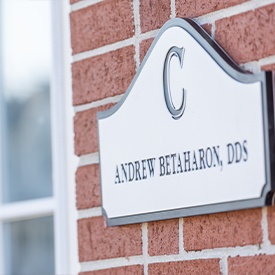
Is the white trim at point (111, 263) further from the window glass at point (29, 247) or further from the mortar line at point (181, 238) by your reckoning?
the window glass at point (29, 247)

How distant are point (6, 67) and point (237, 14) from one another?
3.16 feet

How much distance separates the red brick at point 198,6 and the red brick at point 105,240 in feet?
1.26

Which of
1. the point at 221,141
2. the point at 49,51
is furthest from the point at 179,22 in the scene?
the point at 49,51

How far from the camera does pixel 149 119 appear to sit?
1650 mm

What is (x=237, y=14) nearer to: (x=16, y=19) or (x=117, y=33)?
(x=117, y=33)

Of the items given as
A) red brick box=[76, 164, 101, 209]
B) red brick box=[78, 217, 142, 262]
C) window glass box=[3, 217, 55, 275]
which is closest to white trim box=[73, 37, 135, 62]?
red brick box=[76, 164, 101, 209]

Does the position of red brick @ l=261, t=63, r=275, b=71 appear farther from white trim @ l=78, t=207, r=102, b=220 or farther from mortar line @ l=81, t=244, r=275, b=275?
white trim @ l=78, t=207, r=102, b=220

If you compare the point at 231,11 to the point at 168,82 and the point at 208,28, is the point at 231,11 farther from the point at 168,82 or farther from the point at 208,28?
the point at 168,82

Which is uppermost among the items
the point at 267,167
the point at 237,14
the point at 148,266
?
the point at 237,14

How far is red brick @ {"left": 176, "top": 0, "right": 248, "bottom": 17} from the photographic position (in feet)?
5.05

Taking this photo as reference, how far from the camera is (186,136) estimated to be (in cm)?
156

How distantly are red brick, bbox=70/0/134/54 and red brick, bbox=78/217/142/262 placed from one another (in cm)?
34

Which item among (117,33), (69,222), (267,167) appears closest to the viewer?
(267,167)

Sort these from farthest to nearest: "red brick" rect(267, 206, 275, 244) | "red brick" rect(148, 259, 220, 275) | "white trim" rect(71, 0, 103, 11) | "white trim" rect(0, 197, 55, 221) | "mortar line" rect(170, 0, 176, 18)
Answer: "white trim" rect(0, 197, 55, 221) < "white trim" rect(71, 0, 103, 11) < "mortar line" rect(170, 0, 176, 18) < "red brick" rect(148, 259, 220, 275) < "red brick" rect(267, 206, 275, 244)
